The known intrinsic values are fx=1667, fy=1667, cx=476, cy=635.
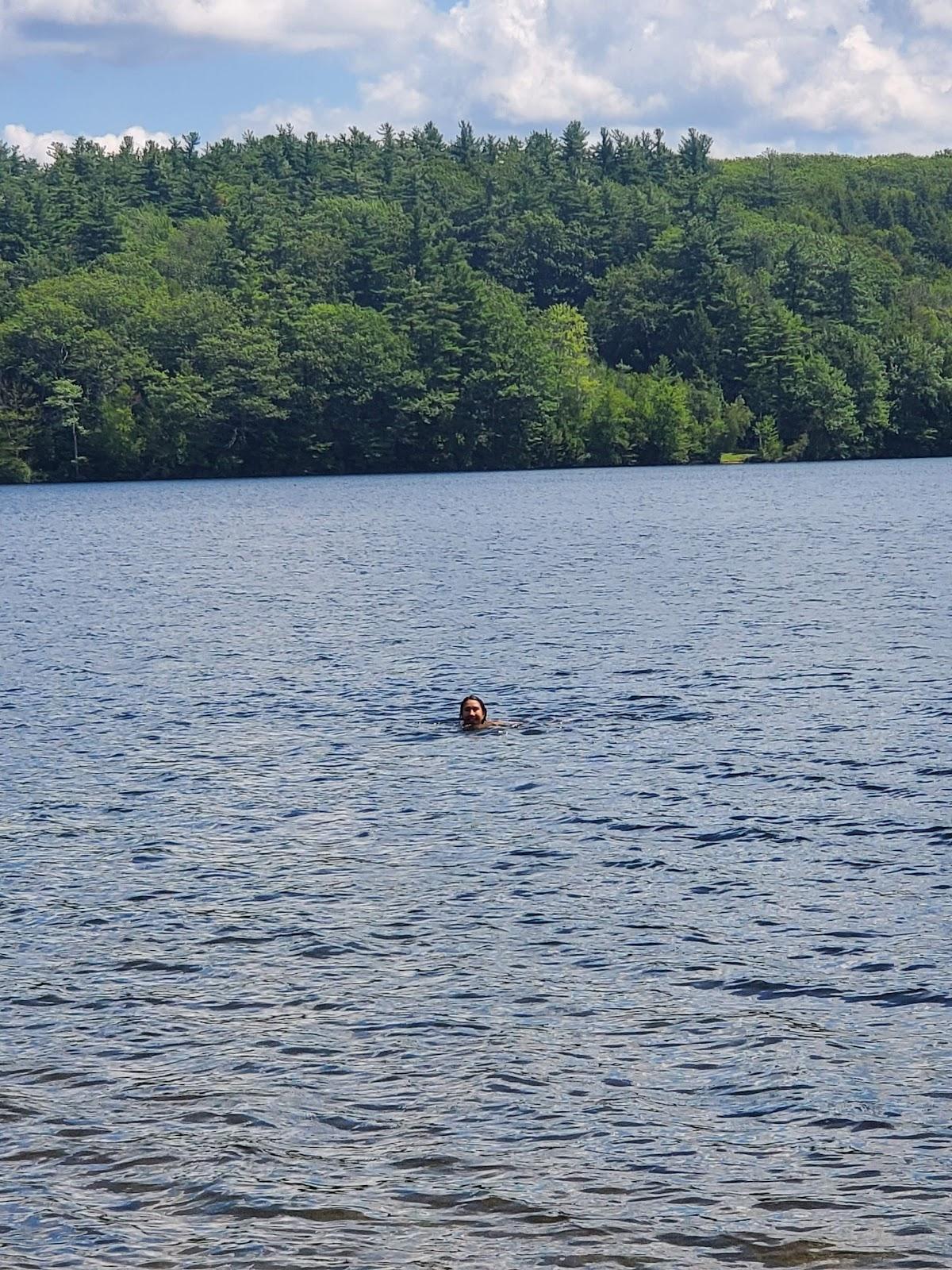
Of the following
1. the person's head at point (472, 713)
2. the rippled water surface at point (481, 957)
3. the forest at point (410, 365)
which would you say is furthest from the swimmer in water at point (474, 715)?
the forest at point (410, 365)

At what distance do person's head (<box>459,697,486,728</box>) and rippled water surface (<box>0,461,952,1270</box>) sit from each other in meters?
0.61

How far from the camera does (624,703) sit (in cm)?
3656

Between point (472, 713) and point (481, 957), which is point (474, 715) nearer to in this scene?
point (472, 713)

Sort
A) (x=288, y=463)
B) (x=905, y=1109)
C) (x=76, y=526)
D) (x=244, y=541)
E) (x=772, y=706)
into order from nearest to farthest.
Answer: (x=905, y=1109) → (x=772, y=706) → (x=244, y=541) → (x=76, y=526) → (x=288, y=463)

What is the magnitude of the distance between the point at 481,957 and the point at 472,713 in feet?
46.3

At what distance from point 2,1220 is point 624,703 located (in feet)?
81.5

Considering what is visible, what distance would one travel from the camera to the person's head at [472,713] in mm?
32688

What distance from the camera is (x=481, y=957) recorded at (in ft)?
61.6

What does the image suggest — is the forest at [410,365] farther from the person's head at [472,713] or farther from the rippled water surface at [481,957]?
the person's head at [472,713]

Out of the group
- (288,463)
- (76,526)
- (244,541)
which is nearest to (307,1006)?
(244,541)

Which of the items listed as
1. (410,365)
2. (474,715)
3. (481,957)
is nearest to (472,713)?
(474,715)

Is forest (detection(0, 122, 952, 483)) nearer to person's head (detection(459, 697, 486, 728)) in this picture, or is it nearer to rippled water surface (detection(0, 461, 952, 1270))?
rippled water surface (detection(0, 461, 952, 1270))

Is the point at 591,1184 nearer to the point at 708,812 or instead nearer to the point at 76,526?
the point at 708,812

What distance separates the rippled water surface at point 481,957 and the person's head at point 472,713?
0.61 m
